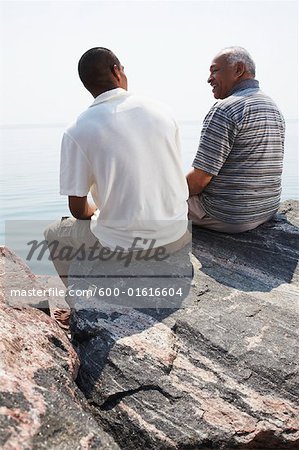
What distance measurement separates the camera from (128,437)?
3430mm

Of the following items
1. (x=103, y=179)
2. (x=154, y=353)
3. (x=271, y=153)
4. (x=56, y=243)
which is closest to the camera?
(x=154, y=353)

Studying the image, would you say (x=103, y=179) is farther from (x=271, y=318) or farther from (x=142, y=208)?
(x=271, y=318)

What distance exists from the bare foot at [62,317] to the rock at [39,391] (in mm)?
944

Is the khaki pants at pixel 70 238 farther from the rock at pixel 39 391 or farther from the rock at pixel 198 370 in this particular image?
the rock at pixel 39 391

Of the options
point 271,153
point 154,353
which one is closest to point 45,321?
point 154,353

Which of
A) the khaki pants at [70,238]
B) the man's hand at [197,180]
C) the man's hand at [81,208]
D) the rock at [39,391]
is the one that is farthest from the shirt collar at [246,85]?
the rock at [39,391]

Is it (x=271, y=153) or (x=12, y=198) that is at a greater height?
(x=271, y=153)

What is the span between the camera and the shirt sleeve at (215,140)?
4879mm

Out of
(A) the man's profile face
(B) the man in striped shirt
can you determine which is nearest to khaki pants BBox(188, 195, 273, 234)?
(B) the man in striped shirt

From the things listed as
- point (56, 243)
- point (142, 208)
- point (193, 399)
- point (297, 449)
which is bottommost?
point (297, 449)

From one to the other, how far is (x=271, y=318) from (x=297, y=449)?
919mm

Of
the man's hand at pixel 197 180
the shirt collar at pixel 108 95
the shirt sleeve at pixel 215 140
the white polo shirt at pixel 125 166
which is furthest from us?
the man's hand at pixel 197 180

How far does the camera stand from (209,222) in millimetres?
5242

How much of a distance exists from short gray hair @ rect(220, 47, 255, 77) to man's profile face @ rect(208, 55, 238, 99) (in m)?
0.04
